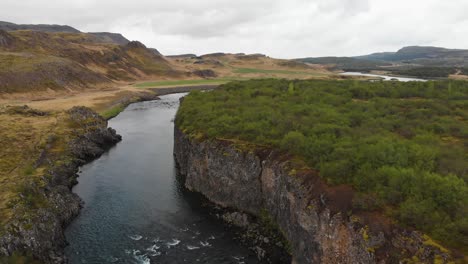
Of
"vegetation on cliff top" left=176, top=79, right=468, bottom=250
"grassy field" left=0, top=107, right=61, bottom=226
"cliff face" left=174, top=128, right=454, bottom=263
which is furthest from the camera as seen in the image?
"grassy field" left=0, top=107, right=61, bottom=226

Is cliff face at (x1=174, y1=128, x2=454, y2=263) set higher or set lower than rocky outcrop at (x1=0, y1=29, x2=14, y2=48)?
lower

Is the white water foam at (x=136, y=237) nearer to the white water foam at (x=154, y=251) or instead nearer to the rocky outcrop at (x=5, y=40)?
the white water foam at (x=154, y=251)

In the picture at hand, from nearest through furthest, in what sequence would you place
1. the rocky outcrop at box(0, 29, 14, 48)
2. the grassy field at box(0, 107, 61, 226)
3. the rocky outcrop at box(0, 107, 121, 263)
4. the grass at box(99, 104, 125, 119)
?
the rocky outcrop at box(0, 107, 121, 263), the grassy field at box(0, 107, 61, 226), the grass at box(99, 104, 125, 119), the rocky outcrop at box(0, 29, 14, 48)

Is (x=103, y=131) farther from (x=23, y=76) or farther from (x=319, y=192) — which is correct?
(x=23, y=76)

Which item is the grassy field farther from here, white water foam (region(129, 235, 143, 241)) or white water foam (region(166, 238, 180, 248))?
white water foam (region(166, 238, 180, 248))

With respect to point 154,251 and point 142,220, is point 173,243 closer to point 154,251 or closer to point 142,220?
point 154,251

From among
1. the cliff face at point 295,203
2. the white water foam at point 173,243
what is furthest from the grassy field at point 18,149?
the cliff face at point 295,203

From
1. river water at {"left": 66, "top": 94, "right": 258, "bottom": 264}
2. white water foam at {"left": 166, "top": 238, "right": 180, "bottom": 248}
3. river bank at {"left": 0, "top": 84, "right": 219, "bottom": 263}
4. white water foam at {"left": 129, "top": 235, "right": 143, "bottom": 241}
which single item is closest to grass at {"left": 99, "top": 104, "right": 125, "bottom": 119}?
river bank at {"left": 0, "top": 84, "right": 219, "bottom": 263}
